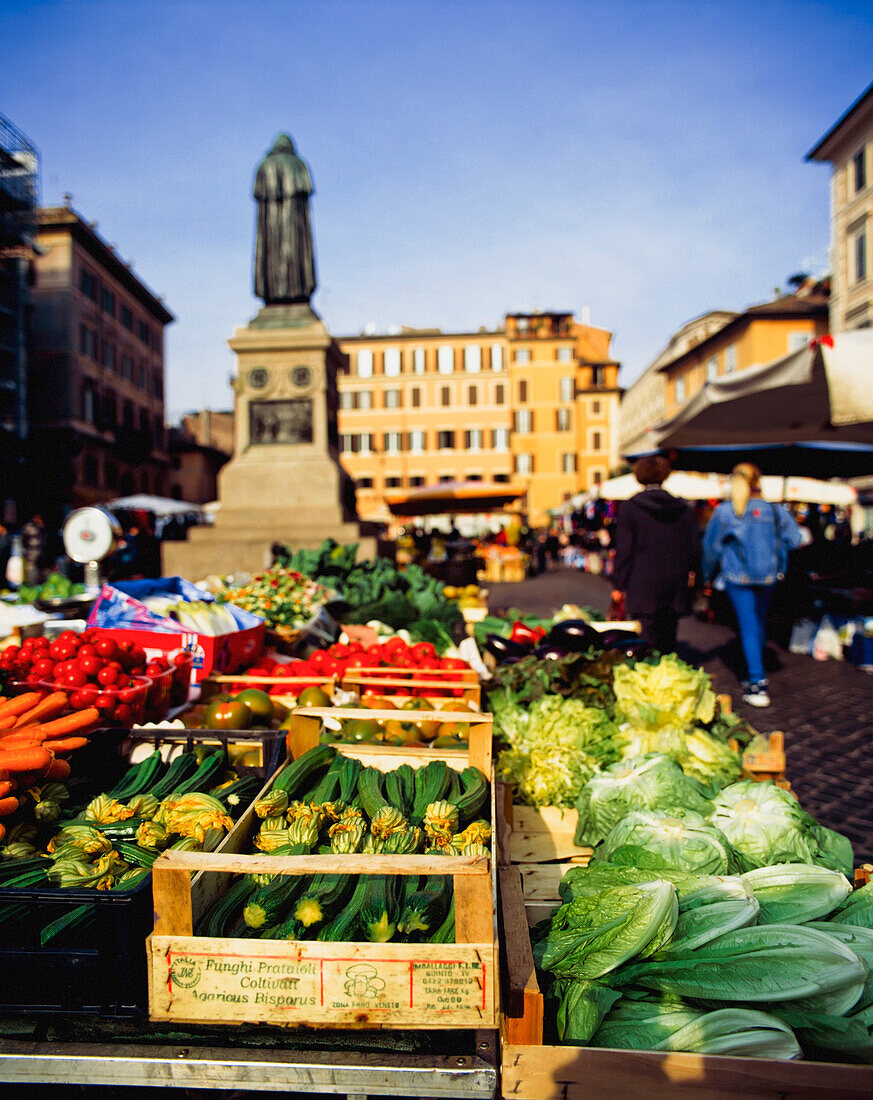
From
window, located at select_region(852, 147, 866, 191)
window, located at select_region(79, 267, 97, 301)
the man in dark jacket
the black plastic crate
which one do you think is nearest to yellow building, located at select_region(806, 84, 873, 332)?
window, located at select_region(852, 147, 866, 191)

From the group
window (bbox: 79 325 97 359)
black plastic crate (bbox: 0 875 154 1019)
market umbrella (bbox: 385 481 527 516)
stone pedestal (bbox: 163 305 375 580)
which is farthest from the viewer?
window (bbox: 79 325 97 359)

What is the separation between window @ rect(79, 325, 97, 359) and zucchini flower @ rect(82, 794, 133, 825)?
37.1 metres

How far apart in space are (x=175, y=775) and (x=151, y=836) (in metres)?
0.34

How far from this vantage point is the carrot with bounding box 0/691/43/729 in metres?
2.38

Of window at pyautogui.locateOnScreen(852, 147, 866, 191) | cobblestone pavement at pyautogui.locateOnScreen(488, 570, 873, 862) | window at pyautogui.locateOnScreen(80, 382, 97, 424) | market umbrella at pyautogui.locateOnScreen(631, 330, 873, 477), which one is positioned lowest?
cobblestone pavement at pyautogui.locateOnScreen(488, 570, 873, 862)

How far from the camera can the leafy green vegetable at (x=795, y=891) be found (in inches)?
74.2

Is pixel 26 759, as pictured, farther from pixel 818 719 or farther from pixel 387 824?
pixel 818 719

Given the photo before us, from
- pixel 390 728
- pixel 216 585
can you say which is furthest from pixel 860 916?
pixel 216 585

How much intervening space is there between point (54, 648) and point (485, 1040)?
2511 millimetres

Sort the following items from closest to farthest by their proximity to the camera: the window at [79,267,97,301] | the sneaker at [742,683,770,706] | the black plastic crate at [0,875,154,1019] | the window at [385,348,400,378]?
the black plastic crate at [0,875,154,1019]
the sneaker at [742,683,770,706]
the window at [79,267,97,301]
the window at [385,348,400,378]

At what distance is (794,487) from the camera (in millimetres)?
12195

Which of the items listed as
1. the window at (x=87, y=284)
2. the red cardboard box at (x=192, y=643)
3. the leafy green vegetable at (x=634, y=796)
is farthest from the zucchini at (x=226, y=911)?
the window at (x=87, y=284)

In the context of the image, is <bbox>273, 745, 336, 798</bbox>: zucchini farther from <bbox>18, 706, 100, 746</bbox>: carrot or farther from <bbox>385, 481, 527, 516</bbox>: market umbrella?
<bbox>385, 481, 527, 516</bbox>: market umbrella

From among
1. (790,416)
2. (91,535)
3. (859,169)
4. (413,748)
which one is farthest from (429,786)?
(859,169)
